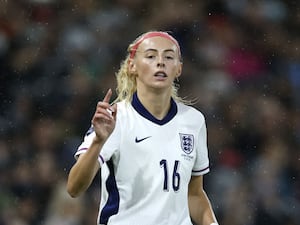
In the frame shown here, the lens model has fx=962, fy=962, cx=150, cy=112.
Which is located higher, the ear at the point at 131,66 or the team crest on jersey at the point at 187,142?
the ear at the point at 131,66

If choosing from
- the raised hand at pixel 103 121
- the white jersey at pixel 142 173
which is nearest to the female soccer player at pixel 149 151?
the white jersey at pixel 142 173

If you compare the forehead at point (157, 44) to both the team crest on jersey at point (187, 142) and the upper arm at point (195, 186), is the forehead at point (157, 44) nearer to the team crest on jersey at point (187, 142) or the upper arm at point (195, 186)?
the team crest on jersey at point (187, 142)

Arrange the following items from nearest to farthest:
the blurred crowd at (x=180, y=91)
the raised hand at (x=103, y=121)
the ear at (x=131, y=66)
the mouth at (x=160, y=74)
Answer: the raised hand at (x=103, y=121) < the mouth at (x=160, y=74) < the ear at (x=131, y=66) < the blurred crowd at (x=180, y=91)

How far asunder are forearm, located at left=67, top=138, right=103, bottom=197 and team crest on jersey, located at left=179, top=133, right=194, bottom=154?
49 centimetres

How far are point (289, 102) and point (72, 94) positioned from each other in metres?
1.74

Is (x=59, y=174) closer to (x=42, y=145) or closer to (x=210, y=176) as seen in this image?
(x=42, y=145)

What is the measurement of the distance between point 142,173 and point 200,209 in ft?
1.42

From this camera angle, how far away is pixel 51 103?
7367 mm

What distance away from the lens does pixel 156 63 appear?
4.12 m

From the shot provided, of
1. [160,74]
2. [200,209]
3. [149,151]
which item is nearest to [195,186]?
[200,209]

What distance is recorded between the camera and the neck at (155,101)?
4.20 m

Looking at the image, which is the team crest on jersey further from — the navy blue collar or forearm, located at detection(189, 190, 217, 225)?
forearm, located at detection(189, 190, 217, 225)

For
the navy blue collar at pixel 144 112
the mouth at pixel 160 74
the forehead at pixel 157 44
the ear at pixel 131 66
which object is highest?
the forehead at pixel 157 44

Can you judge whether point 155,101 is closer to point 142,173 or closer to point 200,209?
point 142,173
